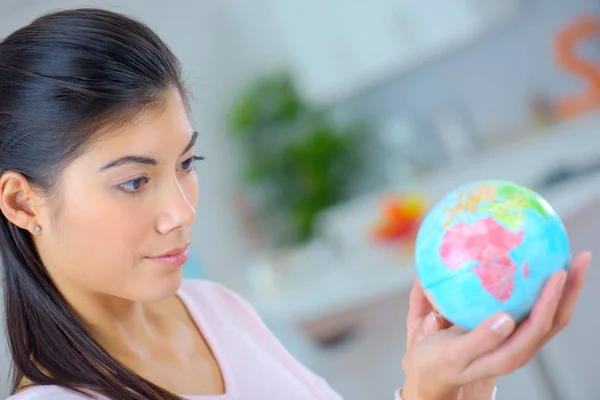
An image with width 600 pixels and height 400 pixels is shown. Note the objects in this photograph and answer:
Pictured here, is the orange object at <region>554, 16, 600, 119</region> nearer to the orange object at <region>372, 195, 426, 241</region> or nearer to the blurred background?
the blurred background

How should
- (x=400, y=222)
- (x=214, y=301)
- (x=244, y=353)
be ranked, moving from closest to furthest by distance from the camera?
(x=244, y=353)
(x=214, y=301)
(x=400, y=222)

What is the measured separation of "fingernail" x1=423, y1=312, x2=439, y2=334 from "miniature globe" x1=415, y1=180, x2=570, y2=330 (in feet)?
0.17

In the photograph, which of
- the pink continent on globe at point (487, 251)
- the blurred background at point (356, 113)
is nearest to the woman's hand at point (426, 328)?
the pink continent on globe at point (487, 251)

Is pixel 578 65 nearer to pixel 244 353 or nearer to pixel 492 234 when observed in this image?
pixel 244 353

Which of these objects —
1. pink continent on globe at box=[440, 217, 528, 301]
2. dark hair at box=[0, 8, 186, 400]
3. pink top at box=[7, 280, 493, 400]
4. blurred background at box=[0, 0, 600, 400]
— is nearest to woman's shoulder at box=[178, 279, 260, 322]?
pink top at box=[7, 280, 493, 400]

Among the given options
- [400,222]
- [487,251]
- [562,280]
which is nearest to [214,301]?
[487,251]

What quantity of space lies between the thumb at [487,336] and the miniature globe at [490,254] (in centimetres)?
8

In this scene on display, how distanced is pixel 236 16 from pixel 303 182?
1432 millimetres

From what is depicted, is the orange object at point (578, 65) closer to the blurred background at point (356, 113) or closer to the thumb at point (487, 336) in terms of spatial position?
the blurred background at point (356, 113)

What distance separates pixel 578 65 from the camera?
412cm

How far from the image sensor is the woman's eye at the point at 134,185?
1095 mm

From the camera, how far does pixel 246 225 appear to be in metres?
5.30

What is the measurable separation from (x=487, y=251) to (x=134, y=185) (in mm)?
534

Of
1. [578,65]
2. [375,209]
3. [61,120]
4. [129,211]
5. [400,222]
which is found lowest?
[129,211]
